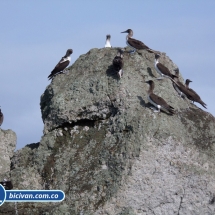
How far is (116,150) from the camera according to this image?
1530cm

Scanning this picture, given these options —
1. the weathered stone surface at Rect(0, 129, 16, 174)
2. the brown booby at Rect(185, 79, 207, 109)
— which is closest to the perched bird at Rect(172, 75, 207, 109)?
the brown booby at Rect(185, 79, 207, 109)

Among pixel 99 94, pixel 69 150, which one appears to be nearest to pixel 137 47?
pixel 99 94

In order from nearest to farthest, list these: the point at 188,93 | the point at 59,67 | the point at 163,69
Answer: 1. the point at 163,69
2. the point at 188,93
3. the point at 59,67

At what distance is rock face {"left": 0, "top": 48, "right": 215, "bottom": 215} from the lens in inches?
583

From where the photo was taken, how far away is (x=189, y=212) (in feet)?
48.9

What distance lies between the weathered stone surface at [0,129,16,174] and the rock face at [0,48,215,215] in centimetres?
32

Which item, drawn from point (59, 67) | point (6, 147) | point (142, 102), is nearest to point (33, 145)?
point (6, 147)

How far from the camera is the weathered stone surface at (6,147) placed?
57.0 feet

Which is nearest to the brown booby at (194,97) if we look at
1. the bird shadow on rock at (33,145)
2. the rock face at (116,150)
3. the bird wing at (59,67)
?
the rock face at (116,150)

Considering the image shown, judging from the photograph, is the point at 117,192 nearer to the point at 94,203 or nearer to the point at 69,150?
the point at 94,203

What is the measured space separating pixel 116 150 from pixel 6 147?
4090mm

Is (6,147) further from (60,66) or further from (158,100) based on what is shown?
(158,100)

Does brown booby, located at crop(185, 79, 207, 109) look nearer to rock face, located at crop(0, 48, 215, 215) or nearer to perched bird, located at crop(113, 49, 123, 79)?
rock face, located at crop(0, 48, 215, 215)

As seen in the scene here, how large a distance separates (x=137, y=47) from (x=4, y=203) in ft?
19.3
